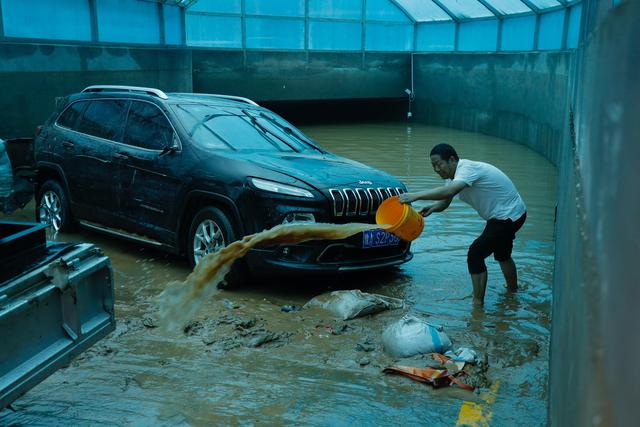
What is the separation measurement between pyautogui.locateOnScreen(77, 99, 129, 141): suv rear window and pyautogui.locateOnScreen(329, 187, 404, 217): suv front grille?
113 inches

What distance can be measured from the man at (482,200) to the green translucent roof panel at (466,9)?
16.9 m

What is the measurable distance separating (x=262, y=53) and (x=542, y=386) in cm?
2083

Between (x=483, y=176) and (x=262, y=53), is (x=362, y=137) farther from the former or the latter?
(x=483, y=176)

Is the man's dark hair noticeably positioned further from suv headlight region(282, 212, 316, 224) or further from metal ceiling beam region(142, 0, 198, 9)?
metal ceiling beam region(142, 0, 198, 9)

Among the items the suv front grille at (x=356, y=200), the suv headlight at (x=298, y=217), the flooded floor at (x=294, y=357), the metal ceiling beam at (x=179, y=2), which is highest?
the metal ceiling beam at (x=179, y=2)

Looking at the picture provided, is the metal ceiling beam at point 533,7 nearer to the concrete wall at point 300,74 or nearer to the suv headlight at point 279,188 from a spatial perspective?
the concrete wall at point 300,74

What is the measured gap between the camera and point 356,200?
617cm

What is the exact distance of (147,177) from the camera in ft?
22.8

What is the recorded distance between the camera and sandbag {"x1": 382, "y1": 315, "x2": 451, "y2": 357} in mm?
4809

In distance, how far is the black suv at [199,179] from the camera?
19.8ft

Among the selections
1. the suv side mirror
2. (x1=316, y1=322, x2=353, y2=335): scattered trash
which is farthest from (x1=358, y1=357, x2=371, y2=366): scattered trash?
the suv side mirror

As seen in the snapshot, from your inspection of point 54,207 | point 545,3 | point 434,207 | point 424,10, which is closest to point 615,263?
point 434,207

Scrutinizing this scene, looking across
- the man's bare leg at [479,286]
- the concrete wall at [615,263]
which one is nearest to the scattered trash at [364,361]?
the man's bare leg at [479,286]

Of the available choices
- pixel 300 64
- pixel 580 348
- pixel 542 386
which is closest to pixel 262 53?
pixel 300 64
